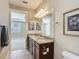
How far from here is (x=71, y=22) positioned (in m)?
1.79

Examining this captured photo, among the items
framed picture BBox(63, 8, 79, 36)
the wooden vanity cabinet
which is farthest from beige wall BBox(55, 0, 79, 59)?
the wooden vanity cabinet

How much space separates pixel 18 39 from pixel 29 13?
3.11 m

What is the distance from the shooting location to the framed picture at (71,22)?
164 centimetres

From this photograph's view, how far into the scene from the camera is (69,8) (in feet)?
6.12

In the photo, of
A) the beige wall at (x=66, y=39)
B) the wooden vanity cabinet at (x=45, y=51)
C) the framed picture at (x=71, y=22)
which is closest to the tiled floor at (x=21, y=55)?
the wooden vanity cabinet at (x=45, y=51)

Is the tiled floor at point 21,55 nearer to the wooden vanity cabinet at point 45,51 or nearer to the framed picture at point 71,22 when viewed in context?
the wooden vanity cabinet at point 45,51

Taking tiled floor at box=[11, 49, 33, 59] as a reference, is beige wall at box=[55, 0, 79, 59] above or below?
above

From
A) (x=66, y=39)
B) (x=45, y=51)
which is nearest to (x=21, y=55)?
(x=45, y=51)

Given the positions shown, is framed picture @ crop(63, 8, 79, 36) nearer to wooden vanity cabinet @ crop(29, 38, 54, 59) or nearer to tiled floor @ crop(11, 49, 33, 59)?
wooden vanity cabinet @ crop(29, 38, 54, 59)

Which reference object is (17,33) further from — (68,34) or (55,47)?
(68,34)

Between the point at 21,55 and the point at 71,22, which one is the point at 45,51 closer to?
the point at 71,22

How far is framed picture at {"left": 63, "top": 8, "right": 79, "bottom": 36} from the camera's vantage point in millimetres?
1644

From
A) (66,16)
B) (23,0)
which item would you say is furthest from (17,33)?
(66,16)

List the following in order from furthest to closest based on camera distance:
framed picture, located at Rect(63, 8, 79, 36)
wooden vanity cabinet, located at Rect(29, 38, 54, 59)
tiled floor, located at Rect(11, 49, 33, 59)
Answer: tiled floor, located at Rect(11, 49, 33, 59)
wooden vanity cabinet, located at Rect(29, 38, 54, 59)
framed picture, located at Rect(63, 8, 79, 36)
